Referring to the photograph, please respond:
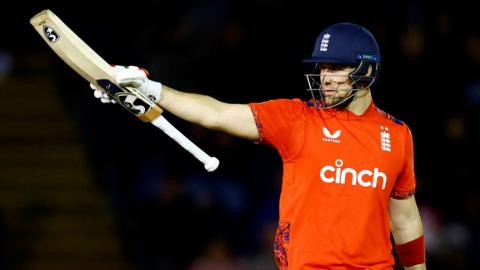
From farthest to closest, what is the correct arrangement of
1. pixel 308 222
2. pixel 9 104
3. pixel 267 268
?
pixel 9 104
pixel 267 268
pixel 308 222

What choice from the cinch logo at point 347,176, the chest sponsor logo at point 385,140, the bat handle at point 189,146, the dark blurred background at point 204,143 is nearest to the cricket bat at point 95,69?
the bat handle at point 189,146

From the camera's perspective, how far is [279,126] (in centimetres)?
450

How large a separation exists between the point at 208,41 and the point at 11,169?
2.06 metres

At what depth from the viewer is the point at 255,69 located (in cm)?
838

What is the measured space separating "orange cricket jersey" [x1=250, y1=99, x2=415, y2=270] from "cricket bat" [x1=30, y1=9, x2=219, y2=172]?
1.15ft

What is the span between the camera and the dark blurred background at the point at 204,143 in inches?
322

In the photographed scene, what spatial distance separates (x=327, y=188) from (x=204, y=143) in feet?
13.6

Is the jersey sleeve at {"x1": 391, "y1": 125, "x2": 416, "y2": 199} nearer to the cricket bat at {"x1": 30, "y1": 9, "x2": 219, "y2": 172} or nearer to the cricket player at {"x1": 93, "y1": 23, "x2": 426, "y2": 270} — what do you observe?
the cricket player at {"x1": 93, "y1": 23, "x2": 426, "y2": 270}

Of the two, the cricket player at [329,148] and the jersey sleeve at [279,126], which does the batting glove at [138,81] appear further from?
the jersey sleeve at [279,126]

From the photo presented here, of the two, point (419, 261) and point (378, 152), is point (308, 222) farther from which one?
point (419, 261)

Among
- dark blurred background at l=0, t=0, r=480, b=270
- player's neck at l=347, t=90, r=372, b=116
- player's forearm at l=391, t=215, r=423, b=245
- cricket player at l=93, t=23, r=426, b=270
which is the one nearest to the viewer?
cricket player at l=93, t=23, r=426, b=270

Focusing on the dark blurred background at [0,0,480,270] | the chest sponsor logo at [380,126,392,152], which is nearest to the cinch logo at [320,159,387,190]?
the chest sponsor logo at [380,126,392,152]

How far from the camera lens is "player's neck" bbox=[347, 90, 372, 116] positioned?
185 inches

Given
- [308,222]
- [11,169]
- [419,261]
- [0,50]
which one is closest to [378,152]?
[308,222]
